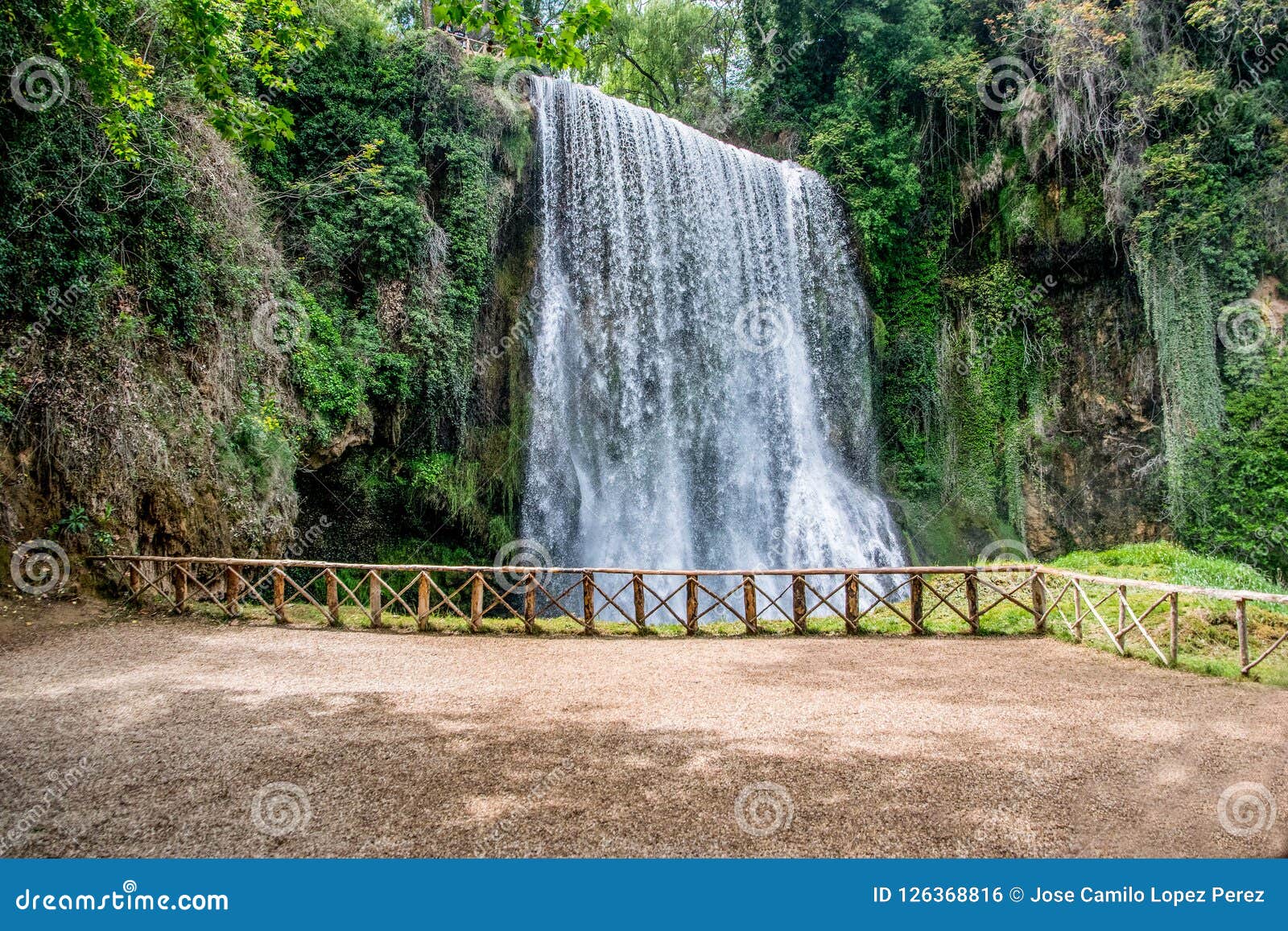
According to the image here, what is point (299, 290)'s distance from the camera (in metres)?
13.8

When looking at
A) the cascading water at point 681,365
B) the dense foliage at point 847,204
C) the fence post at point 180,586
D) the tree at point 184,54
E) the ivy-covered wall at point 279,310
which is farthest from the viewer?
the cascading water at point 681,365

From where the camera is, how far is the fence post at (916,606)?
10.4 meters

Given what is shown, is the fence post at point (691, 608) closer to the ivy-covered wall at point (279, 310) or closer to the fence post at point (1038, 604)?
the fence post at point (1038, 604)

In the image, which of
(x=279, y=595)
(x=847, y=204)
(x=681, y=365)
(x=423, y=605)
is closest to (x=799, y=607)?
(x=423, y=605)

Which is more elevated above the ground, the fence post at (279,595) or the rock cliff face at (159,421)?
the rock cliff face at (159,421)

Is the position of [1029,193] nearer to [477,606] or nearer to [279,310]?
A: [477,606]

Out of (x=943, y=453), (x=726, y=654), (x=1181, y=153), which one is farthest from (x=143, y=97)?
(x=1181, y=153)

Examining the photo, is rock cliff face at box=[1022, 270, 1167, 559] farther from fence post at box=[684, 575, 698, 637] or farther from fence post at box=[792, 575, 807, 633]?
fence post at box=[684, 575, 698, 637]

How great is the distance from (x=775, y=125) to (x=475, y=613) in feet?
56.6

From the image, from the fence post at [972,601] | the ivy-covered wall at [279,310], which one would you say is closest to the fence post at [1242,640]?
the fence post at [972,601]

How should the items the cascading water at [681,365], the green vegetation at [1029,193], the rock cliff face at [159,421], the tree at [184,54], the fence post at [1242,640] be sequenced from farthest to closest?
the cascading water at [681,365]
the green vegetation at [1029,193]
the rock cliff face at [159,421]
the tree at [184,54]
the fence post at [1242,640]

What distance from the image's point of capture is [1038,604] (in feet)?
34.2

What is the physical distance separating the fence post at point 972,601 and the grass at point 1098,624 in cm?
13

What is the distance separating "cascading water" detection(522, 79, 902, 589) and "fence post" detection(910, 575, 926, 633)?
5.66m
